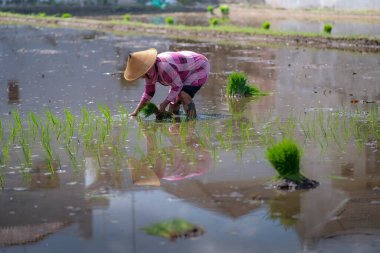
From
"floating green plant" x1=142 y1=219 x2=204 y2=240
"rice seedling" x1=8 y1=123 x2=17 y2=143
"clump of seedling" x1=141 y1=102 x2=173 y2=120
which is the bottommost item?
"floating green plant" x1=142 y1=219 x2=204 y2=240

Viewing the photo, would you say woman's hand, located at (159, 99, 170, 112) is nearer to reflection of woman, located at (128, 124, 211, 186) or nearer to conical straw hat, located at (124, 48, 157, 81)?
conical straw hat, located at (124, 48, 157, 81)

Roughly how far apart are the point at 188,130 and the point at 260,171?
1941 millimetres

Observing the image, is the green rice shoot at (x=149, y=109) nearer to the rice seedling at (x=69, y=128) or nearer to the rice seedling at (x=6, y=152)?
the rice seedling at (x=69, y=128)

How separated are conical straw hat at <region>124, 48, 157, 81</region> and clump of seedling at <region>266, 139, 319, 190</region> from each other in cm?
269

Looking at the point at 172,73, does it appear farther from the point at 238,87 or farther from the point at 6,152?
the point at 238,87

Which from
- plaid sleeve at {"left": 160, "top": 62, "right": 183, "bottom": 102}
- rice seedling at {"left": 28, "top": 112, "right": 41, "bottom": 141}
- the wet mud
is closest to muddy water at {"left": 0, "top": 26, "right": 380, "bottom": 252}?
plaid sleeve at {"left": 160, "top": 62, "right": 183, "bottom": 102}

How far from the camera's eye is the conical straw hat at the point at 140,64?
841cm

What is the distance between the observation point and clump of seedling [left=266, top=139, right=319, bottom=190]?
5898 millimetres

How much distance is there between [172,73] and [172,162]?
192cm

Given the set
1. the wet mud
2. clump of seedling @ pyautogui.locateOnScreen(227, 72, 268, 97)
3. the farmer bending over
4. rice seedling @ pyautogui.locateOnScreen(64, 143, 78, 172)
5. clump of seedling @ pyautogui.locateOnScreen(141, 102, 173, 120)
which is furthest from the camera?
the wet mud

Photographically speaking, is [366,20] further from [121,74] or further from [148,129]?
[148,129]

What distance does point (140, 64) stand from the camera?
8.45 meters

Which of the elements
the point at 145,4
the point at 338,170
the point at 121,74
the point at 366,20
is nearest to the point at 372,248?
the point at 338,170

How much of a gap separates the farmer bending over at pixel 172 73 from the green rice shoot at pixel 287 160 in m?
2.73
